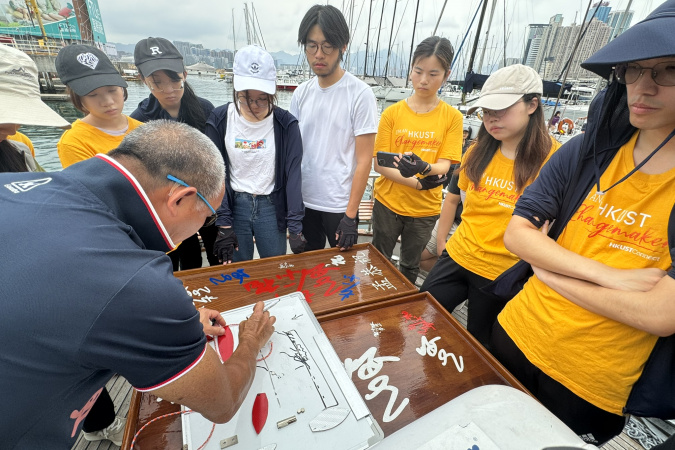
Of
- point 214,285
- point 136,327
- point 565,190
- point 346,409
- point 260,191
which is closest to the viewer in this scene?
point 136,327

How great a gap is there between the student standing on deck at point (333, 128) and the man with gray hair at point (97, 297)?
116 centimetres

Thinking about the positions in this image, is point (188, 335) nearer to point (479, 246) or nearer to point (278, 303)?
point (278, 303)

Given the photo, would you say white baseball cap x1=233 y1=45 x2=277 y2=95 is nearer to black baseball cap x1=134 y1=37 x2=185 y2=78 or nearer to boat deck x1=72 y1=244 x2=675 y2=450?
black baseball cap x1=134 y1=37 x2=185 y2=78

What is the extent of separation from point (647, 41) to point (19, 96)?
213cm

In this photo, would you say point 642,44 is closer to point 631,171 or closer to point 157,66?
point 631,171

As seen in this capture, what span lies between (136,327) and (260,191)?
1374 mm

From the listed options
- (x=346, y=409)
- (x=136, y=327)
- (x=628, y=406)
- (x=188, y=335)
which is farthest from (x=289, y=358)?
(x=628, y=406)

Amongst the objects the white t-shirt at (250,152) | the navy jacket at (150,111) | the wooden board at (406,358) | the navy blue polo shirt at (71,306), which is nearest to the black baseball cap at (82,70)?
the navy jacket at (150,111)

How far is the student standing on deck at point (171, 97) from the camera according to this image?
6.95 feet

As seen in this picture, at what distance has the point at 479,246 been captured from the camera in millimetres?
1648

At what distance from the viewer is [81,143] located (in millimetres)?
1765

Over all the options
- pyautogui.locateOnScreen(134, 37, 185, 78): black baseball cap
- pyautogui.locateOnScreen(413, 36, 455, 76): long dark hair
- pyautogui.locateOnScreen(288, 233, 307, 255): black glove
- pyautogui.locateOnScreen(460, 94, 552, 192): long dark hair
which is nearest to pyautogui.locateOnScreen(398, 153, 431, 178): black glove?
pyautogui.locateOnScreen(460, 94, 552, 192): long dark hair

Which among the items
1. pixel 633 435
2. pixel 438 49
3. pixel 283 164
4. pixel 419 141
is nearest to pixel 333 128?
pixel 283 164

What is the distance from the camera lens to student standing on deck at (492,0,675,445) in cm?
84
